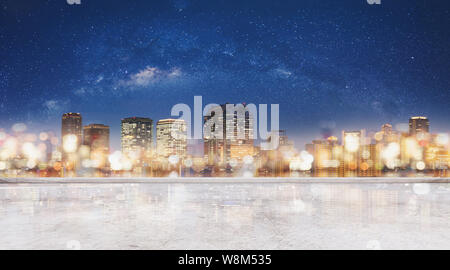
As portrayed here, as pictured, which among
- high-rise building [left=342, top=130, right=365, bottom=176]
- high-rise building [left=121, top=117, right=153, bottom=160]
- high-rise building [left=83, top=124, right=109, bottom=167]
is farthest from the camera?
high-rise building [left=121, top=117, right=153, bottom=160]

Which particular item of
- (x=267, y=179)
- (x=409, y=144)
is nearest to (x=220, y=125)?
(x=409, y=144)

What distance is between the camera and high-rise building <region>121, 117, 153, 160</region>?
162m

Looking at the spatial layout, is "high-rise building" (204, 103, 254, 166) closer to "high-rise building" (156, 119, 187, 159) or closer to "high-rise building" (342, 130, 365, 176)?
"high-rise building" (156, 119, 187, 159)

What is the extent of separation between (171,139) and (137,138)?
2044 cm

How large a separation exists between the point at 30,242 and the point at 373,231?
6697 millimetres

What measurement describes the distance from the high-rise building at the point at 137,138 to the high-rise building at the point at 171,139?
5748mm

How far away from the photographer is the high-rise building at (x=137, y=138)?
161625 mm

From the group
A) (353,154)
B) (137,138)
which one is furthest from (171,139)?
(353,154)

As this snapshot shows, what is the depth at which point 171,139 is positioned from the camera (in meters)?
160

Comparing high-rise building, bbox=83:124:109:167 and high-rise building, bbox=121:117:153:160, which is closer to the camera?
high-rise building, bbox=83:124:109:167

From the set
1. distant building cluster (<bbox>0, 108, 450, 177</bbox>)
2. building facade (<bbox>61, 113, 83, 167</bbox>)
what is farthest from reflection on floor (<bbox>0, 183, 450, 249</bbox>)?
building facade (<bbox>61, 113, 83, 167</bbox>)

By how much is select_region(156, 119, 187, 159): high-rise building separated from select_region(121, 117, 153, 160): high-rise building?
575 centimetres

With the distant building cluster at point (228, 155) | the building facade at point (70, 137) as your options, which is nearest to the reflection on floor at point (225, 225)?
the distant building cluster at point (228, 155)
